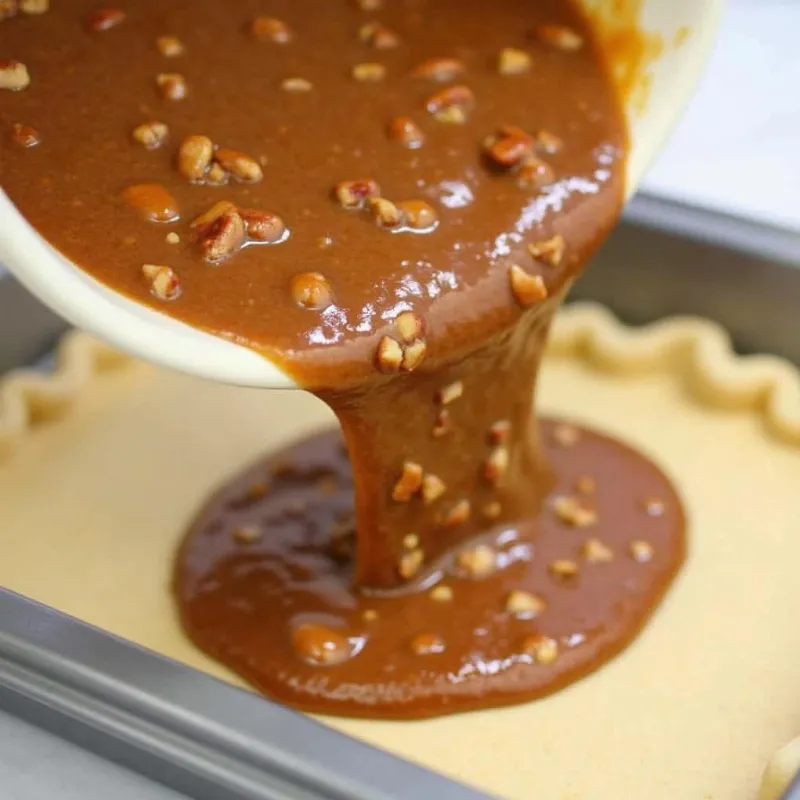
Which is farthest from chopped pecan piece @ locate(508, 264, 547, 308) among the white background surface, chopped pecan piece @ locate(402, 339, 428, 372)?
the white background surface

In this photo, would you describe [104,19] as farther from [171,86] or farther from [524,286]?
[524,286]

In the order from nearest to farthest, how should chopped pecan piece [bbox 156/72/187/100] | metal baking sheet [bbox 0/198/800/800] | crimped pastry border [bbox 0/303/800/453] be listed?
metal baking sheet [bbox 0/198/800/800] → chopped pecan piece [bbox 156/72/187/100] → crimped pastry border [bbox 0/303/800/453]

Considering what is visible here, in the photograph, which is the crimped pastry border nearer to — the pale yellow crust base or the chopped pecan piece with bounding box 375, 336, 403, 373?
the pale yellow crust base

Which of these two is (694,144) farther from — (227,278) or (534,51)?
(227,278)

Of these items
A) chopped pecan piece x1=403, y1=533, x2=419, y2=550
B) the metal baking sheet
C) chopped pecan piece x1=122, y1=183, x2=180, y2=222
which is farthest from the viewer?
chopped pecan piece x1=403, y1=533, x2=419, y2=550

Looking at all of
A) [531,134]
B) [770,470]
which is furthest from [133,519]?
[770,470]

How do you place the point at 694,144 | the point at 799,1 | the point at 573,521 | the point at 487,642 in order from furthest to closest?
the point at 799,1, the point at 694,144, the point at 573,521, the point at 487,642

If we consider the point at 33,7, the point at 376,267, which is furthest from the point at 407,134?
the point at 33,7
